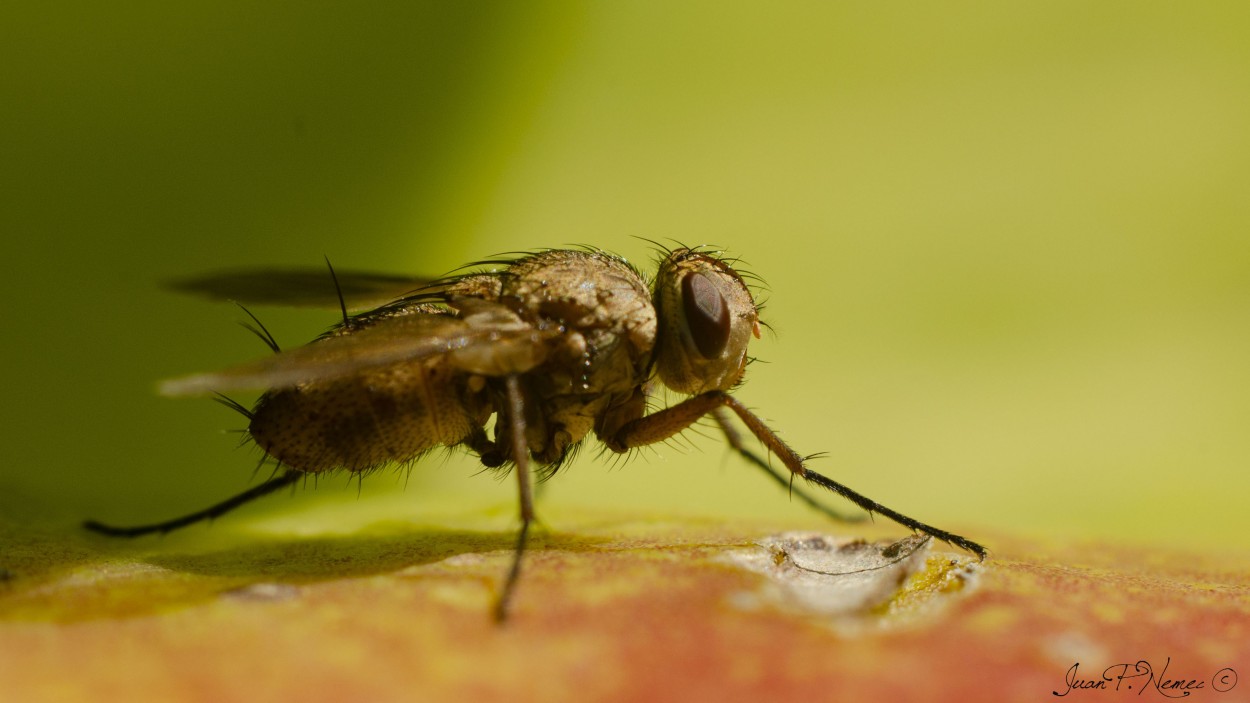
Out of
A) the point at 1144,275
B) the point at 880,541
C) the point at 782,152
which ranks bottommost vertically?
the point at 880,541

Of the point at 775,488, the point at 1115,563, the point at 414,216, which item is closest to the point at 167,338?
the point at 414,216

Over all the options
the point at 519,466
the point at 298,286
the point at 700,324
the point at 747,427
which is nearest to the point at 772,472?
the point at 747,427

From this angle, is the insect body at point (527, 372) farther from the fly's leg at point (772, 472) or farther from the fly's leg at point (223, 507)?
the fly's leg at point (772, 472)

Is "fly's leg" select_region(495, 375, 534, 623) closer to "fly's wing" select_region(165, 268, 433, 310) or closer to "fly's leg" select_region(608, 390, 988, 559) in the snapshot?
Result: "fly's leg" select_region(608, 390, 988, 559)

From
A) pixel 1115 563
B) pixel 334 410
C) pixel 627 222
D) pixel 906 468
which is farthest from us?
pixel 627 222

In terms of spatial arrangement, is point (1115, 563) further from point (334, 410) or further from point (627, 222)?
point (627, 222)

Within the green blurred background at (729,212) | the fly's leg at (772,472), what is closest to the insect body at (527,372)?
the fly's leg at (772,472)

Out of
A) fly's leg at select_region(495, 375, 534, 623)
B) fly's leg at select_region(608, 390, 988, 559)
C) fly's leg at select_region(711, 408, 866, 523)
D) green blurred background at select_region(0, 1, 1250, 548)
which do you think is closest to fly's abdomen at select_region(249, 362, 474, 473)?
fly's leg at select_region(495, 375, 534, 623)
